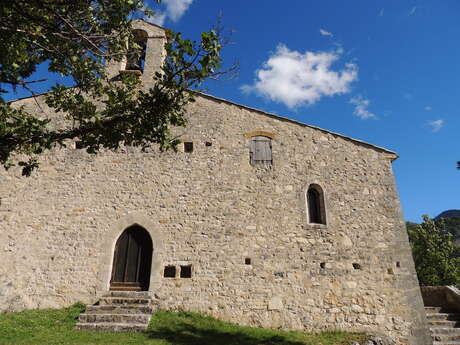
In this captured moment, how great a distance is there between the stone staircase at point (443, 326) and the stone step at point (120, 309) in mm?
7300

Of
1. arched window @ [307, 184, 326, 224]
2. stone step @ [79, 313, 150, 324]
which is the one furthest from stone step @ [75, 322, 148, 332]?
arched window @ [307, 184, 326, 224]

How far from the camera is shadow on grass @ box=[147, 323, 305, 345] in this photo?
A: 6441mm

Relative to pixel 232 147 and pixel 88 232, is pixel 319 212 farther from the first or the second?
pixel 88 232

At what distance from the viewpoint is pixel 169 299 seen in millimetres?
8164

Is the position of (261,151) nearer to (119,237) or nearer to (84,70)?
(119,237)

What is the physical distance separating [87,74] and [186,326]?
5.75 meters

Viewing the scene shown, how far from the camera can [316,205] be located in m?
9.66

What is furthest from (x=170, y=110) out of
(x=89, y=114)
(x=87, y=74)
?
(x=87, y=74)

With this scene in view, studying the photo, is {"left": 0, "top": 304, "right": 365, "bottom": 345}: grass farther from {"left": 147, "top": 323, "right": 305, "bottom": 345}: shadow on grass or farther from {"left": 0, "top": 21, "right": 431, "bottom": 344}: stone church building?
{"left": 0, "top": 21, "right": 431, "bottom": 344}: stone church building

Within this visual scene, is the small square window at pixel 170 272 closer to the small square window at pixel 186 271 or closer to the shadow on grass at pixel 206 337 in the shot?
the small square window at pixel 186 271

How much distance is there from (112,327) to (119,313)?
1.85 feet

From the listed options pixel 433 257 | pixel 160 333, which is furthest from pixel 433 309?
pixel 433 257

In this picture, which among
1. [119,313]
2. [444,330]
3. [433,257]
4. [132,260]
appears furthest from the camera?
[433,257]

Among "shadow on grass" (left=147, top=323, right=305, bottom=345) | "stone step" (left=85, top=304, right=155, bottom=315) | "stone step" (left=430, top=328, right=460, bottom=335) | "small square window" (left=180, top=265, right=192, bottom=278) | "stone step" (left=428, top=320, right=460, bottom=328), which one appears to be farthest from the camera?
"stone step" (left=428, top=320, right=460, bottom=328)
